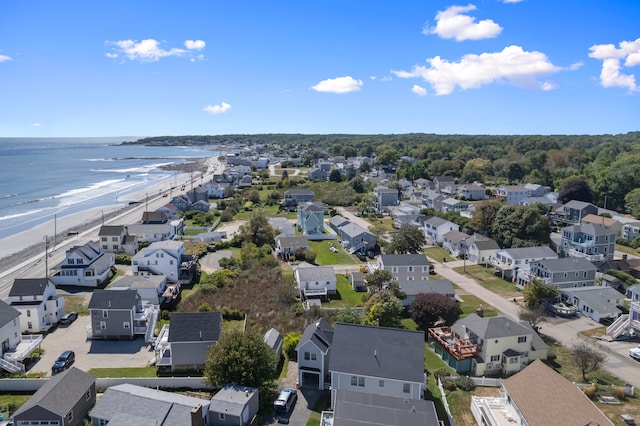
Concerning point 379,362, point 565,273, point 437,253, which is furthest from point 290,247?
→ point 379,362

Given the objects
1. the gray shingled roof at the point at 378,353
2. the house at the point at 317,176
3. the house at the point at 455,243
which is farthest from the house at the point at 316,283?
the house at the point at 317,176

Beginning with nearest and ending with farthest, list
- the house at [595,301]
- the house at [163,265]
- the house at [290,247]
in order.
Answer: the house at [595,301], the house at [163,265], the house at [290,247]

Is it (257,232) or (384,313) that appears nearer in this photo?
(384,313)

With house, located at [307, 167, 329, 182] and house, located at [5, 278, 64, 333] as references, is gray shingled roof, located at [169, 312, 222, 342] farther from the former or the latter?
house, located at [307, 167, 329, 182]

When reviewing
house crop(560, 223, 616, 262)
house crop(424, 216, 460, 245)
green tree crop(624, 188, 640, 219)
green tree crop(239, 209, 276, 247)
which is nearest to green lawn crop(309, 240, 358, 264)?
green tree crop(239, 209, 276, 247)

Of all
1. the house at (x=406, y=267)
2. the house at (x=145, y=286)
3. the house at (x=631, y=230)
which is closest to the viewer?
the house at (x=145, y=286)

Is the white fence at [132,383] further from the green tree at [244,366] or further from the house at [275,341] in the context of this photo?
the house at [275,341]

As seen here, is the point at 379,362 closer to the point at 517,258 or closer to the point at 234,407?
the point at 234,407
